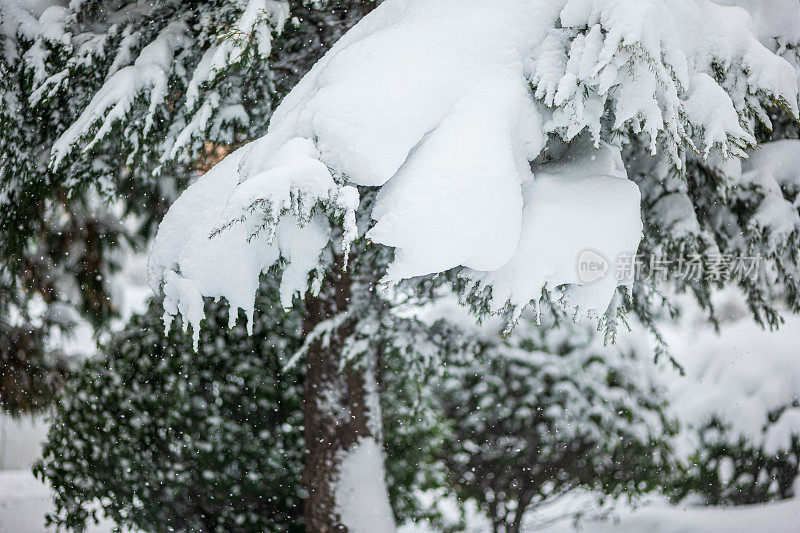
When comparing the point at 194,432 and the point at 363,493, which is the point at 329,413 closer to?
the point at 363,493

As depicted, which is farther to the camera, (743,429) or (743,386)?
(743,386)

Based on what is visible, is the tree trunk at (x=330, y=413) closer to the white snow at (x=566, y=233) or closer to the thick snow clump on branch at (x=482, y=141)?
the thick snow clump on branch at (x=482, y=141)

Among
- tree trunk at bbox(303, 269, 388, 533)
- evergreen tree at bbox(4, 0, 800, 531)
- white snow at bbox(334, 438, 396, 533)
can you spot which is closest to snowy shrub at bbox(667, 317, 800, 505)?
white snow at bbox(334, 438, 396, 533)

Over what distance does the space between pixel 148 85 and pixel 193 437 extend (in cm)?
256

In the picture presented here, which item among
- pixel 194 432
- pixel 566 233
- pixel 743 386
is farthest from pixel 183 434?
pixel 743 386

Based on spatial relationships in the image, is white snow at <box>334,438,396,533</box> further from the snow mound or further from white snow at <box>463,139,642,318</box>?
the snow mound

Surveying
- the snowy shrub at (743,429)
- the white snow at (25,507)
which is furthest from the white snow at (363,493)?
the snowy shrub at (743,429)

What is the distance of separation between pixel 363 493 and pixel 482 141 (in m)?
2.76

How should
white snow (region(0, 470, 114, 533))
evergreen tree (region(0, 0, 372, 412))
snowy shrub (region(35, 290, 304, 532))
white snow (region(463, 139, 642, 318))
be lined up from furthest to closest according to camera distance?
1. white snow (region(0, 470, 114, 533))
2. snowy shrub (region(35, 290, 304, 532))
3. evergreen tree (region(0, 0, 372, 412))
4. white snow (region(463, 139, 642, 318))

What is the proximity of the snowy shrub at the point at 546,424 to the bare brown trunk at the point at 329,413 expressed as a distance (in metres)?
1.09

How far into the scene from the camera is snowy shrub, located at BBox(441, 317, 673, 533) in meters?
4.48

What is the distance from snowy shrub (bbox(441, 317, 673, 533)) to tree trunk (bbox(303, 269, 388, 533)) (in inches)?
42.3

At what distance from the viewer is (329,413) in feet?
12.4

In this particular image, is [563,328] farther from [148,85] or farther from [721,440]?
[148,85]
